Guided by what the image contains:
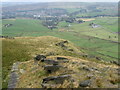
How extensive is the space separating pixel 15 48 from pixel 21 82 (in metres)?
22.5

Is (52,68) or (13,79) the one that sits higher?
(52,68)

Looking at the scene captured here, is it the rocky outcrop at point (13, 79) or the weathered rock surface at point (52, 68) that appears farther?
the weathered rock surface at point (52, 68)

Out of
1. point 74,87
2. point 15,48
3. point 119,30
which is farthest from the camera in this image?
point 119,30

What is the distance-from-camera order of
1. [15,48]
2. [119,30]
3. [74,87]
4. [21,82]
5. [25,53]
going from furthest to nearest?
[119,30] → [15,48] → [25,53] → [21,82] → [74,87]

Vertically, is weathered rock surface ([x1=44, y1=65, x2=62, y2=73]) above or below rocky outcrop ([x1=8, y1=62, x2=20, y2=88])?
above

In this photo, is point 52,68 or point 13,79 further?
point 13,79

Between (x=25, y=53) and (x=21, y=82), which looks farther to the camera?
(x=25, y=53)

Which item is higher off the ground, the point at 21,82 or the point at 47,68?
the point at 47,68

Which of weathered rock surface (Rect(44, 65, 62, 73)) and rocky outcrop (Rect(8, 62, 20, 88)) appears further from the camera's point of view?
weathered rock surface (Rect(44, 65, 62, 73))

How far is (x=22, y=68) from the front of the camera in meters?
29.3

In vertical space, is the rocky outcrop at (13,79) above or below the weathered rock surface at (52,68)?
below

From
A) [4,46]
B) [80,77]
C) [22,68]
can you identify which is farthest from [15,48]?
[80,77]

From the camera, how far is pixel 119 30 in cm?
18912

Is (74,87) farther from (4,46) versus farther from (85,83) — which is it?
(4,46)
